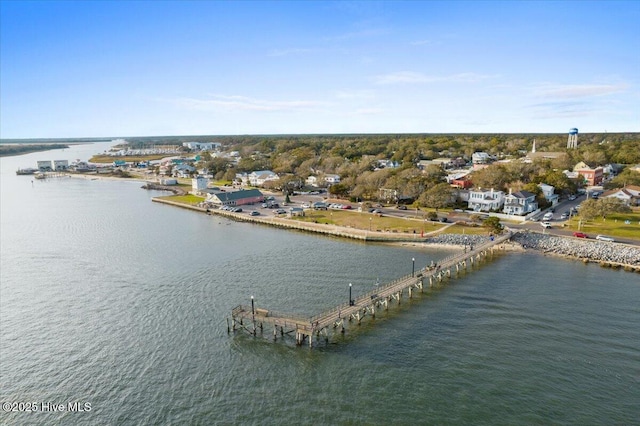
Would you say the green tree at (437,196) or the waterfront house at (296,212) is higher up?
the green tree at (437,196)

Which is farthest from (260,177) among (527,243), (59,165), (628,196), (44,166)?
(44,166)

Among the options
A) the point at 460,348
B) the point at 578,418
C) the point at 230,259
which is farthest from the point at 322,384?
the point at 230,259

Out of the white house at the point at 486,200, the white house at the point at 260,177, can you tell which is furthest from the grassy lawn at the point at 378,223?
the white house at the point at 260,177

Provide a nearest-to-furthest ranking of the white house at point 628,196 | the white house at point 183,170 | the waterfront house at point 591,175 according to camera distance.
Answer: the white house at point 628,196 → the waterfront house at point 591,175 → the white house at point 183,170

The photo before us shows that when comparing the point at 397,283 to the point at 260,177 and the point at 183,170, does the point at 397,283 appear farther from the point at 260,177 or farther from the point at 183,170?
the point at 183,170

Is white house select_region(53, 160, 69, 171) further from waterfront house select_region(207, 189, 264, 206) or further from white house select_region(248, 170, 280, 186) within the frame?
waterfront house select_region(207, 189, 264, 206)

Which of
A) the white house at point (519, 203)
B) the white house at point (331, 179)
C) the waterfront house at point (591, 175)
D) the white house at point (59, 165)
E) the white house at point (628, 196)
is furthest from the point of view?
the white house at point (59, 165)

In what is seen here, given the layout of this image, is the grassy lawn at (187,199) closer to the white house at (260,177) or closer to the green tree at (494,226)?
the white house at (260,177)
